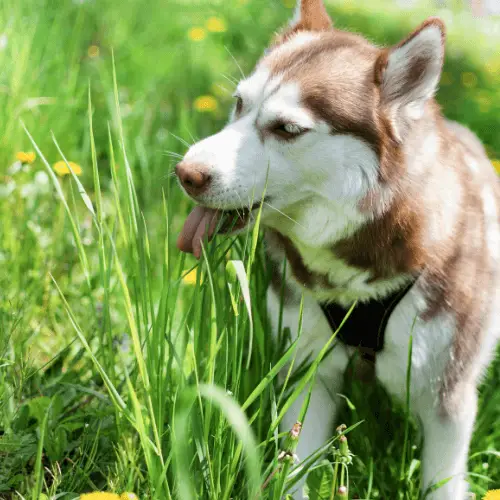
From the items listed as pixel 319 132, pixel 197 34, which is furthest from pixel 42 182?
pixel 197 34

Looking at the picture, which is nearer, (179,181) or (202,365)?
(179,181)

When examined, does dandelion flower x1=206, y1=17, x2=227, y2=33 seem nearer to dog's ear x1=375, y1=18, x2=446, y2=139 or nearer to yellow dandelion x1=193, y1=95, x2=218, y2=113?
yellow dandelion x1=193, y1=95, x2=218, y2=113

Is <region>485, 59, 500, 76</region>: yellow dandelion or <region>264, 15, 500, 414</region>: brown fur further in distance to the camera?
<region>485, 59, 500, 76</region>: yellow dandelion

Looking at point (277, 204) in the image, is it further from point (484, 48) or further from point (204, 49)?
point (484, 48)

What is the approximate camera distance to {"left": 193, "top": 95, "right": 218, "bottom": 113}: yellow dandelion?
3838 mm

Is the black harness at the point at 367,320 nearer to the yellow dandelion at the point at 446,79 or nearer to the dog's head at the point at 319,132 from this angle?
the dog's head at the point at 319,132

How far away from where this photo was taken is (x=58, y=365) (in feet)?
7.27

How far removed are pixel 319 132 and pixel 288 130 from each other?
0.08 m

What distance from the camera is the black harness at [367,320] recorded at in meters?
1.88

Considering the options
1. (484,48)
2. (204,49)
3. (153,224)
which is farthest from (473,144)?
(484,48)

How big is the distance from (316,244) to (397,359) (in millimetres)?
398

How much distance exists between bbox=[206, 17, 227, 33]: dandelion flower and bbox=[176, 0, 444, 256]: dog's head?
10.6 ft

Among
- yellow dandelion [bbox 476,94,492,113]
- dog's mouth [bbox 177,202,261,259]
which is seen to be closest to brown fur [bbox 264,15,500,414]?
dog's mouth [bbox 177,202,261,259]

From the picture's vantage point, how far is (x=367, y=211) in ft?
5.80
